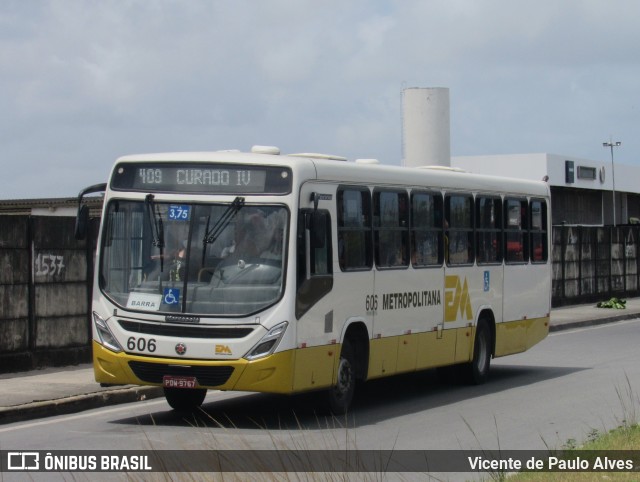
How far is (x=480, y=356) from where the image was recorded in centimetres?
1814

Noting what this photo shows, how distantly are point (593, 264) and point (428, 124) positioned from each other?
7832 mm

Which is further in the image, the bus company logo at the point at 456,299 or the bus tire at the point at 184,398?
the bus company logo at the point at 456,299

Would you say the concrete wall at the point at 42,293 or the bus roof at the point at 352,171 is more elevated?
the bus roof at the point at 352,171

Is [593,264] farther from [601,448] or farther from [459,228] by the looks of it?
[601,448]

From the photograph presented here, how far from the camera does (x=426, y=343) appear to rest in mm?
16250

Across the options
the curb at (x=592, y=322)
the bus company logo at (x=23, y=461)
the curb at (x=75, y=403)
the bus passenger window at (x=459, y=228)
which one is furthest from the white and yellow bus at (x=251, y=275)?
the curb at (x=592, y=322)

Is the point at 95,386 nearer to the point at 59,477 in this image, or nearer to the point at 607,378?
the point at 59,477

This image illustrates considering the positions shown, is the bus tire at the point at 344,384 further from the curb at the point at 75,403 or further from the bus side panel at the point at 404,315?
the curb at the point at 75,403

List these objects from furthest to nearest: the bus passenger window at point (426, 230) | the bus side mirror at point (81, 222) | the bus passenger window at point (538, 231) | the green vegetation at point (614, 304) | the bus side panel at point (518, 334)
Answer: the green vegetation at point (614, 304) < the bus passenger window at point (538, 231) < the bus side panel at point (518, 334) < the bus passenger window at point (426, 230) < the bus side mirror at point (81, 222)

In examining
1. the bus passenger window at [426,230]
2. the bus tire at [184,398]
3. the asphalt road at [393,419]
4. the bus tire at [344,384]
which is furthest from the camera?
the bus passenger window at [426,230]

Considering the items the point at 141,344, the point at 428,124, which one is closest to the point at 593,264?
the point at 428,124

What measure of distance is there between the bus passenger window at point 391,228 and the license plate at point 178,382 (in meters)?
3.12

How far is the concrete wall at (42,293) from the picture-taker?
17.7 metres

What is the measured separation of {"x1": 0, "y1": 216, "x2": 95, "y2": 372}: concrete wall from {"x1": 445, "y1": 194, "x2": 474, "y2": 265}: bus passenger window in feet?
18.8
